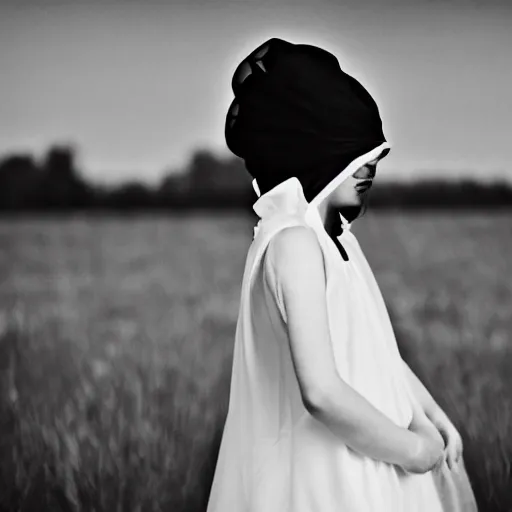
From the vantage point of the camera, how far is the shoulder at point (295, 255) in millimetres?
731

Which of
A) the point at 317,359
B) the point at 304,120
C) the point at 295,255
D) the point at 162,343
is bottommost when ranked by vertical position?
the point at 162,343

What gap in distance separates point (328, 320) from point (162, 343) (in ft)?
3.27

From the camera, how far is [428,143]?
171cm

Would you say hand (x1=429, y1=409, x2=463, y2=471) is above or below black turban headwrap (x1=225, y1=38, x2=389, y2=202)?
below

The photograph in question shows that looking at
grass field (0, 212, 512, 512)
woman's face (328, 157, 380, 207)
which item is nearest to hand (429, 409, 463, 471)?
woman's face (328, 157, 380, 207)

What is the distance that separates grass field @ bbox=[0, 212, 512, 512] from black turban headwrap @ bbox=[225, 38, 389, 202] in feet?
2.89

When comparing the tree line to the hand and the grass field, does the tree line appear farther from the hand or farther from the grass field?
the hand

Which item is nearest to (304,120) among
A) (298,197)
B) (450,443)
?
(298,197)

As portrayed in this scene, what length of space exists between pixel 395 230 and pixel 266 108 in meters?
0.97

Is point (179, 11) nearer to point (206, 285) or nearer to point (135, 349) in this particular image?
point (206, 285)

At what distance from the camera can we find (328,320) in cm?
76

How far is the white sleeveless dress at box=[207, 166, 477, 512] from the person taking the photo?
794mm

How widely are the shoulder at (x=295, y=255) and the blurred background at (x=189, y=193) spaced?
3.15 ft

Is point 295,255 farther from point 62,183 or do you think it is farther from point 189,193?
point 62,183
